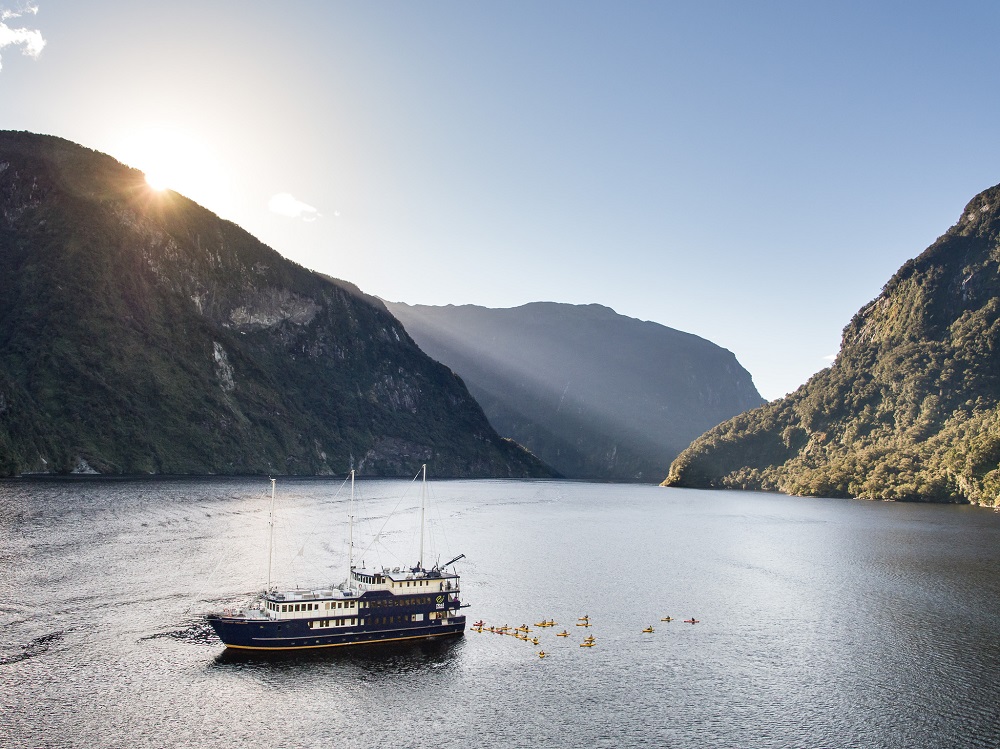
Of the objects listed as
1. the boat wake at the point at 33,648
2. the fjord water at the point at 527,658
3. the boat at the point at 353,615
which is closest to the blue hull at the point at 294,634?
the boat at the point at 353,615

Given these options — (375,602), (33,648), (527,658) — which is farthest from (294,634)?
(527,658)

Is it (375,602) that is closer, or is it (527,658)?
(527,658)

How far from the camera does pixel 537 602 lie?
105812 mm

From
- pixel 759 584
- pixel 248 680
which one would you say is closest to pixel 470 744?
pixel 248 680

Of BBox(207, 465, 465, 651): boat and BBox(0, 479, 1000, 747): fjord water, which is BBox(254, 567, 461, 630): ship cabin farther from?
BBox(0, 479, 1000, 747): fjord water

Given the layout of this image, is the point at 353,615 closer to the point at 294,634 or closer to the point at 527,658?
the point at 294,634

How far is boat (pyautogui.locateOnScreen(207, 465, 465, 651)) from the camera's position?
80.1 meters

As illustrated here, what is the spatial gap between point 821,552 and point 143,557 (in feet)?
436

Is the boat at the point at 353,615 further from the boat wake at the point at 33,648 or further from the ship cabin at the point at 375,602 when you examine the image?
the boat wake at the point at 33,648

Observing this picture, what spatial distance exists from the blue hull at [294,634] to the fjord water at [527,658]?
70.9 inches

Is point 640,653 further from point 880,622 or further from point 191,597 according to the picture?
point 191,597

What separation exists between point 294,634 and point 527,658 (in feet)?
85.1

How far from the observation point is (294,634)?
267 feet

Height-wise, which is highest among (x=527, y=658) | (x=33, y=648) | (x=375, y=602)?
(x=375, y=602)
